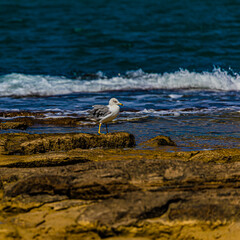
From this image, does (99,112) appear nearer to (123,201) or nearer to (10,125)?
(10,125)

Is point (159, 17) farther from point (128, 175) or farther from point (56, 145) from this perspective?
point (128, 175)

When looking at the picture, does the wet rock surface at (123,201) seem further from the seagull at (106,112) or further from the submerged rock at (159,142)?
the seagull at (106,112)

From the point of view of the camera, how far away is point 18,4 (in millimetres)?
23328

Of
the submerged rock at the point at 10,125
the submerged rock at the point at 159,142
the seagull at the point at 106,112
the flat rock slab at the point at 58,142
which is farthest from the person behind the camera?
the submerged rock at the point at 10,125

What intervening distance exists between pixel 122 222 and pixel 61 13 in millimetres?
19926

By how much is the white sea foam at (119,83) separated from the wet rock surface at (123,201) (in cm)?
775

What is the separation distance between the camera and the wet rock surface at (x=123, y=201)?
3.16 meters

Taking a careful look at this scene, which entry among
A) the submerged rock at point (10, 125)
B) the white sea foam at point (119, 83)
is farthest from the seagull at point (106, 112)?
the white sea foam at point (119, 83)

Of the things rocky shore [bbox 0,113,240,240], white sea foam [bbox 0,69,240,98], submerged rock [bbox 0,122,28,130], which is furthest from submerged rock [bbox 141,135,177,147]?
white sea foam [bbox 0,69,240,98]

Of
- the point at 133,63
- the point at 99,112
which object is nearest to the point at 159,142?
the point at 99,112

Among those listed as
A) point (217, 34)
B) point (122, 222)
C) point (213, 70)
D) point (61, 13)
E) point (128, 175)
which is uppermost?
point (61, 13)

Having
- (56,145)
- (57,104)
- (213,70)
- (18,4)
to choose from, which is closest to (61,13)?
(18,4)

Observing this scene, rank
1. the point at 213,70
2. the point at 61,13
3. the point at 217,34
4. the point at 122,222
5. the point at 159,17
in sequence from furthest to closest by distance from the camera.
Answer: the point at 61,13 → the point at 159,17 → the point at 217,34 → the point at 213,70 → the point at 122,222

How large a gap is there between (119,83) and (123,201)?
31.0ft
